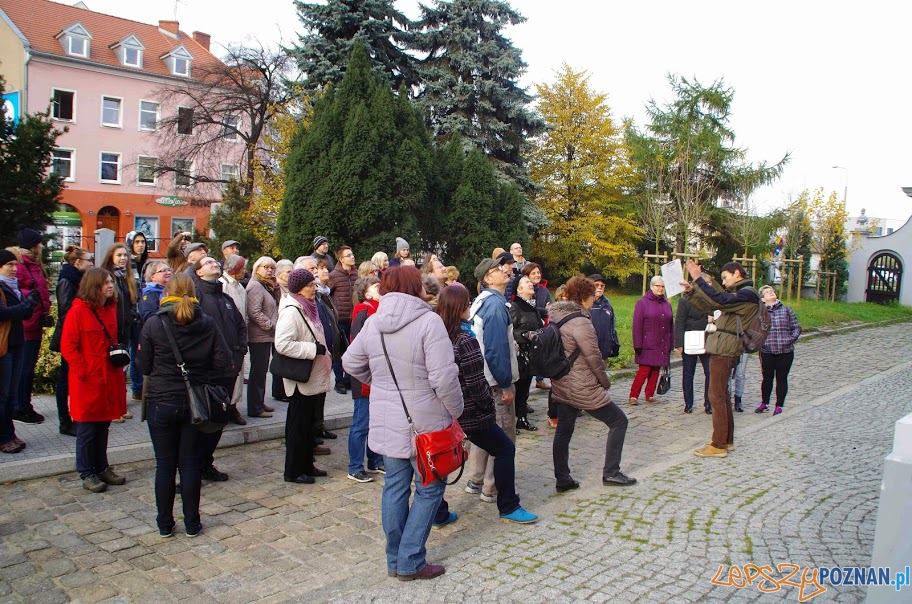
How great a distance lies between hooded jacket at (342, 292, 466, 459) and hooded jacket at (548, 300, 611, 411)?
1.97 m

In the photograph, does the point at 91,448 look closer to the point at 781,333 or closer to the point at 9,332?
the point at 9,332

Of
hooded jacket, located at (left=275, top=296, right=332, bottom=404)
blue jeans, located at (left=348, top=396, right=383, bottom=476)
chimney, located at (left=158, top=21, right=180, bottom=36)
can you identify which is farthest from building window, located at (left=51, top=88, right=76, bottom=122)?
blue jeans, located at (left=348, top=396, right=383, bottom=476)

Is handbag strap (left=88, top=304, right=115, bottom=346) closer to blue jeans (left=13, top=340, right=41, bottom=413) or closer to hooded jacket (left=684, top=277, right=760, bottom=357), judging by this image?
blue jeans (left=13, top=340, right=41, bottom=413)

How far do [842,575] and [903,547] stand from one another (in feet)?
3.83

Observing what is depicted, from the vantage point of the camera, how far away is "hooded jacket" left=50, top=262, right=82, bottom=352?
22.9ft

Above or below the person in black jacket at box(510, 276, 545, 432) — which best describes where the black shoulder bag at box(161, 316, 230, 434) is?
below

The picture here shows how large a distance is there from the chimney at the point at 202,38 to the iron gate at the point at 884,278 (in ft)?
158

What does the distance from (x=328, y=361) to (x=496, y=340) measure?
1714mm

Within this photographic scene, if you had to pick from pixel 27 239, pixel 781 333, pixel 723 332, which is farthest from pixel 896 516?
pixel 27 239

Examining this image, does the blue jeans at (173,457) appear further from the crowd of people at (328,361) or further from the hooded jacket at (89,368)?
the hooded jacket at (89,368)

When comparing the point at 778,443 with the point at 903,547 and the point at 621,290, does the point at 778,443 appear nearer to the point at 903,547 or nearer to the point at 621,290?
the point at 903,547

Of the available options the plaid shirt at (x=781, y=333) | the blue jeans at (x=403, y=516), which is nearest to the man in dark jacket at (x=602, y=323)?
the plaid shirt at (x=781, y=333)

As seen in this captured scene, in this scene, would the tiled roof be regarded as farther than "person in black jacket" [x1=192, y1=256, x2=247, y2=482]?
Yes

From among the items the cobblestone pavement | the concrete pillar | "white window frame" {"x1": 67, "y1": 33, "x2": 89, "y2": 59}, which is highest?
"white window frame" {"x1": 67, "y1": 33, "x2": 89, "y2": 59}
